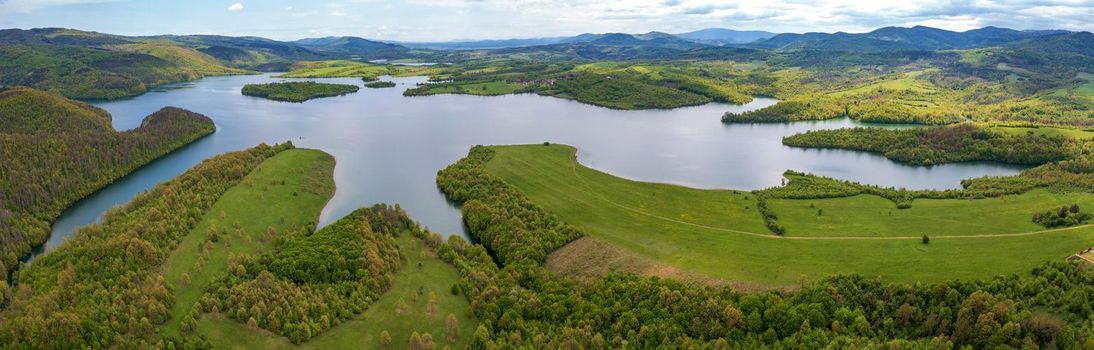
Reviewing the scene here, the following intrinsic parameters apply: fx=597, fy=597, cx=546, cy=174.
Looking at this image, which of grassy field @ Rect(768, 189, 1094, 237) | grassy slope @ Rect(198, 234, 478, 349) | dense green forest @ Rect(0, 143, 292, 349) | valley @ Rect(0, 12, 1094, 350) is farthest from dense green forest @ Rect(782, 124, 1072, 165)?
dense green forest @ Rect(0, 143, 292, 349)

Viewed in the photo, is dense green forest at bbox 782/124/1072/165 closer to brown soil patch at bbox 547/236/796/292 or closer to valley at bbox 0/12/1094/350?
valley at bbox 0/12/1094/350

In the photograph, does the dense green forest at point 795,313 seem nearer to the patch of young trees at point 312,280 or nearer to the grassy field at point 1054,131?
the patch of young trees at point 312,280

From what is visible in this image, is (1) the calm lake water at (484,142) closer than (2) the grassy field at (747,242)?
No

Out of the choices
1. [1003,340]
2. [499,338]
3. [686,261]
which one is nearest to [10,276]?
[499,338]

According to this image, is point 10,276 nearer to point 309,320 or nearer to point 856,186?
point 309,320

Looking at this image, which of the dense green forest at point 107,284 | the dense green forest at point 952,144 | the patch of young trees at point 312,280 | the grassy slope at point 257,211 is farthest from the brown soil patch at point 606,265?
the dense green forest at point 952,144

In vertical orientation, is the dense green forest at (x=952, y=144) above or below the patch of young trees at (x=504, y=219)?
above
